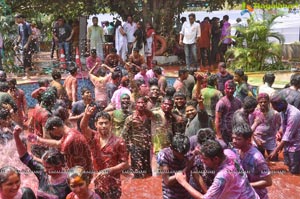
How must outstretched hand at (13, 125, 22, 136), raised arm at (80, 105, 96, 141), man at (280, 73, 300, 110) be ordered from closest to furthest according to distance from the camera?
outstretched hand at (13, 125, 22, 136)
raised arm at (80, 105, 96, 141)
man at (280, 73, 300, 110)

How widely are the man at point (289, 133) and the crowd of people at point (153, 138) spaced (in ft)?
0.05

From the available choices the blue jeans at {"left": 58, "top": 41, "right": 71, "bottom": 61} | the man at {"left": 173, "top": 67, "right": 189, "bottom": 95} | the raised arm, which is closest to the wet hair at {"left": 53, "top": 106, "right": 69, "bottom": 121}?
the raised arm

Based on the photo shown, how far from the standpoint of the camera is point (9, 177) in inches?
150

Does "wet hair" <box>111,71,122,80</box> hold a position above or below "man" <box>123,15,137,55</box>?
below

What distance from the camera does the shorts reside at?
23.5ft

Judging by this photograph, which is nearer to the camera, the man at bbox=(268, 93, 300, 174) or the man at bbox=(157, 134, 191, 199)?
the man at bbox=(157, 134, 191, 199)

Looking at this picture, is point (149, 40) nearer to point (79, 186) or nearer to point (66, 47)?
point (66, 47)

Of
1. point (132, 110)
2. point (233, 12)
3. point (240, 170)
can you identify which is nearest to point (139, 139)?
point (132, 110)

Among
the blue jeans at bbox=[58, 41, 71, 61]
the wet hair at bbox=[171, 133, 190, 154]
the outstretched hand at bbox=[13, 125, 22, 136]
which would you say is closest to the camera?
the wet hair at bbox=[171, 133, 190, 154]

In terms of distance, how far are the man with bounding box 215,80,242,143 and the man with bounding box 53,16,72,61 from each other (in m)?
10.2

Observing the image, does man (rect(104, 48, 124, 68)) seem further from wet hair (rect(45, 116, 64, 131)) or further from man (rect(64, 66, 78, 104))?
wet hair (rect(45, 116, 64, 131))

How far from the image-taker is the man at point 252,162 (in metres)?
4.34

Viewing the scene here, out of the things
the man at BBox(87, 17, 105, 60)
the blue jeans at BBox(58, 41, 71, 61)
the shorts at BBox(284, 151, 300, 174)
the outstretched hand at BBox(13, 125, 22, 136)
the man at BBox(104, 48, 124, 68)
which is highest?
the man at BBox(87, 17, 105, 60)

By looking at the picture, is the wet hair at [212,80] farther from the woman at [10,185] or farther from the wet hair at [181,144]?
the woman at [10,185]
